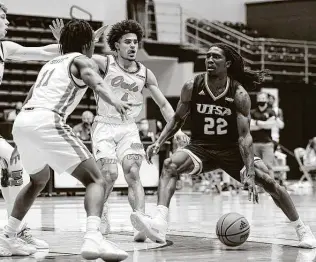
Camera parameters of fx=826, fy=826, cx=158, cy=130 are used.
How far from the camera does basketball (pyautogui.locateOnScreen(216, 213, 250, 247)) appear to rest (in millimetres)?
7730

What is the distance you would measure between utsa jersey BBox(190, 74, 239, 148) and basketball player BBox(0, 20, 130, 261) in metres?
1.81

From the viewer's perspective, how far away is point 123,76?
9.16 meters

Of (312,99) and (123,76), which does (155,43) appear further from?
(123,76)

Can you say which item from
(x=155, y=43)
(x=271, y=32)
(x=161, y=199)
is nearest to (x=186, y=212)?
(x=161, y=199)

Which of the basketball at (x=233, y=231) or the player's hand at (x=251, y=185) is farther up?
the player's hand at (x=251, y=185)

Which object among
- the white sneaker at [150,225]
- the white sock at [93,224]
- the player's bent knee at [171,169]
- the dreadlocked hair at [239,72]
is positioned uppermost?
the dreadlocked hair at [239,72]

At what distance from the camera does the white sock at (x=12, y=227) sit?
7188mm

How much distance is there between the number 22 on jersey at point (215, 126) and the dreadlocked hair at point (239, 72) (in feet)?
1.75

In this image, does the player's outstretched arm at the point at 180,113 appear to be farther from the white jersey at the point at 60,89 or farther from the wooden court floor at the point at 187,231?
the white jersey at the point at 60,89

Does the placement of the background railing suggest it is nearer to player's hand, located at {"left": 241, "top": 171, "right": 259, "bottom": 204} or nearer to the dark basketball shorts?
the dark basketball shorts

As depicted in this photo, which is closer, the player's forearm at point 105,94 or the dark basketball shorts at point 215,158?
the player's forearm at point 105,94

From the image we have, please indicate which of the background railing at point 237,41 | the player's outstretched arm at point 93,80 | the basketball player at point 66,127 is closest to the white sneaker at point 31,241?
the basketball player at point 66,127

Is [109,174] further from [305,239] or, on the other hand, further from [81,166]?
[81,166]

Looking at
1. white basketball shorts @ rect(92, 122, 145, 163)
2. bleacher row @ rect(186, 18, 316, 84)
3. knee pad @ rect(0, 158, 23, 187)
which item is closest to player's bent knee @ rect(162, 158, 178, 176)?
white basketball shorts @ rect(92, 122, 145, 163)
